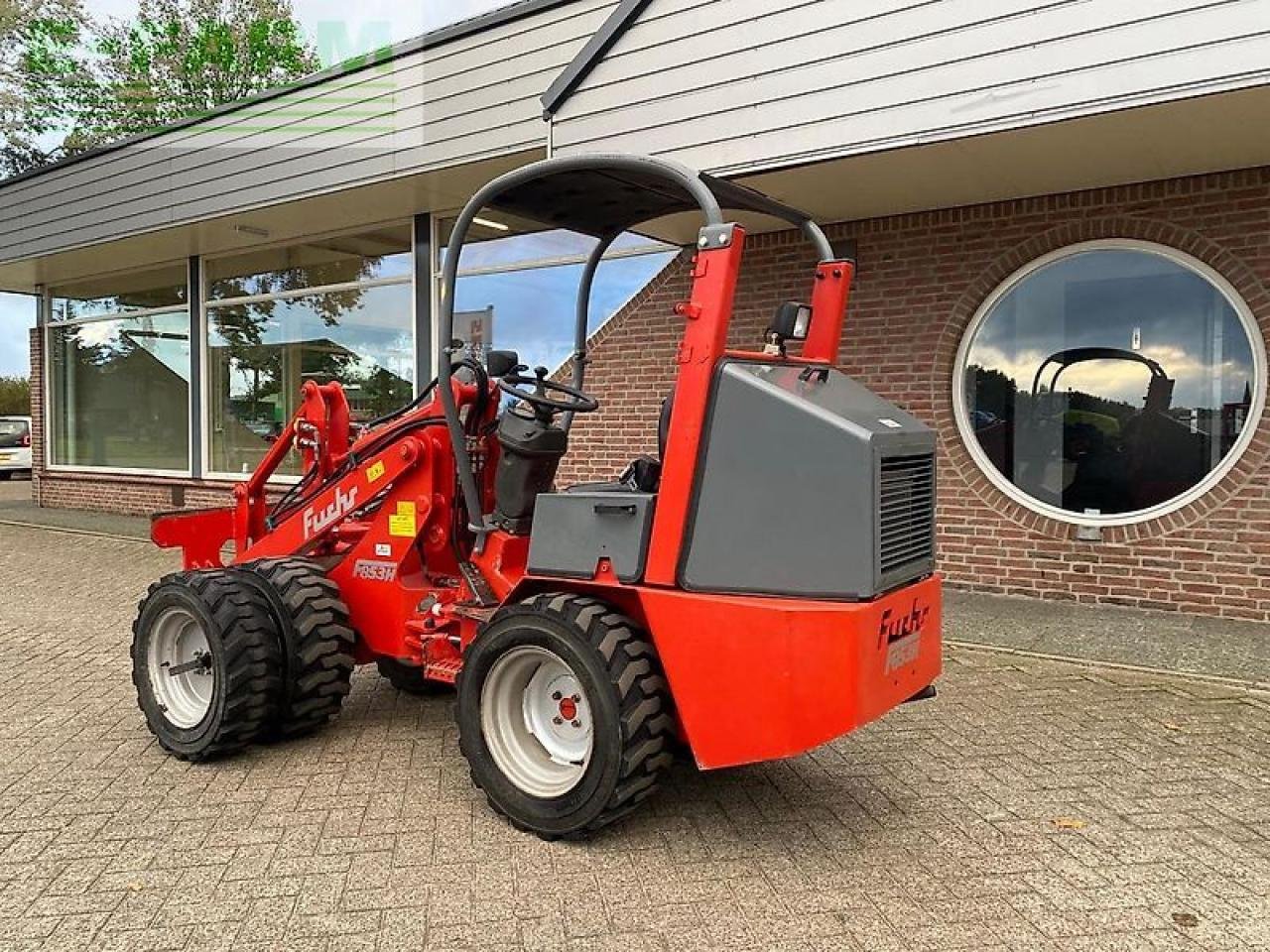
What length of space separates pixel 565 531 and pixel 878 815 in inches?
59.6

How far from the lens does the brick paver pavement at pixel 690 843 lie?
2799 millimetres

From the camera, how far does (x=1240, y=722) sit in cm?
454

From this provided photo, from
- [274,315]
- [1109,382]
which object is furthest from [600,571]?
[274,315]

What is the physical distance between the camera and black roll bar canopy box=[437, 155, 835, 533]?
344 centimetres

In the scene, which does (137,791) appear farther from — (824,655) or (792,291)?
(792,291)

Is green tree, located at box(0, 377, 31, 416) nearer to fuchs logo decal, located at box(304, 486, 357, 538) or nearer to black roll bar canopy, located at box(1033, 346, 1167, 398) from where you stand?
fuchs logo decal, located at box(304, 486, 357, 538)

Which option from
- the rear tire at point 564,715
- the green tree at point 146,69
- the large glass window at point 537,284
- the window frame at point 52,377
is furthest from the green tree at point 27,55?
the rear tire at point 564,715

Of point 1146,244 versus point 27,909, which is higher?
point 1146,244

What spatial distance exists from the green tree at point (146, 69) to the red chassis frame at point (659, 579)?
27308mm

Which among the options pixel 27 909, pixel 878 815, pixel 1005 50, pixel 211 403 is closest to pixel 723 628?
pixel 878 815

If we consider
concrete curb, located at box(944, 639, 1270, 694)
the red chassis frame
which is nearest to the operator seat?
the red chassis frame

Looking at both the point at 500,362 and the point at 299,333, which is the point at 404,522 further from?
the point at 299,333

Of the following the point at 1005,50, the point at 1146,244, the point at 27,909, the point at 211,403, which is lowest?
the point at 27,909

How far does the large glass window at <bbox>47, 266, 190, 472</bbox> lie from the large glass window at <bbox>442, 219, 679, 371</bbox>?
5.33m
